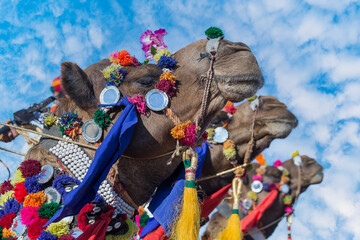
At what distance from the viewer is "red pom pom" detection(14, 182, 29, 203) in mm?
4082

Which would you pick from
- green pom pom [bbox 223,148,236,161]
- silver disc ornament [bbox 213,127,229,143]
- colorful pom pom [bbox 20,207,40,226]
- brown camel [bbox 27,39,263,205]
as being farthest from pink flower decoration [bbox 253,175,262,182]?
colorful pom pom [bbox 20,207,40,226]

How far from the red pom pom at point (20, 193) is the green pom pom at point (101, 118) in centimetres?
117

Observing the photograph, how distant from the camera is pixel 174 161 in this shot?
4.09m

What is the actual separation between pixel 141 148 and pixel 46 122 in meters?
1.14

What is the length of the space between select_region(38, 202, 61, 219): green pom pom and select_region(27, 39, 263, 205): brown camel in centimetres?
63

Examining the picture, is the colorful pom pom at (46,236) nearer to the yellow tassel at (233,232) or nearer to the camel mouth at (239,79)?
the camel mouth at (239,79)

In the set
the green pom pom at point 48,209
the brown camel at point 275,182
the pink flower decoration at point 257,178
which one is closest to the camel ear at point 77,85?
the green pom pom at point 48,209

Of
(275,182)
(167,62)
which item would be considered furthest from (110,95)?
(275,182)

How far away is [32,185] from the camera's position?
4059 millimetres

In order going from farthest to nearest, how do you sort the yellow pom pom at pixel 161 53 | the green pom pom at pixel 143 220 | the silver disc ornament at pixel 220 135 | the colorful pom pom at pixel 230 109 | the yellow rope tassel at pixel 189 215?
the colorful pom pom at pixel 230 109 → the silver disc ornament at pixel 220 135 → the green pom pom at pixel 143 220 → the yellow pom pom at pixel 161 53 → the yellow rope tassel at pixel 189 215

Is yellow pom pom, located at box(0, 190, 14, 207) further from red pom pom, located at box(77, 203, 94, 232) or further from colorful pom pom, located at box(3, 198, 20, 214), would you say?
red pom pom, located at box(77, 203, 94, 232)

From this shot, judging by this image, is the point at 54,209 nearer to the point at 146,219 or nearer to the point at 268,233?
the point at 146,219

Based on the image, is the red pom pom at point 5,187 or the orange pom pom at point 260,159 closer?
the red pom pom at point 5,187

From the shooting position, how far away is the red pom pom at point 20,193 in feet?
13.4
